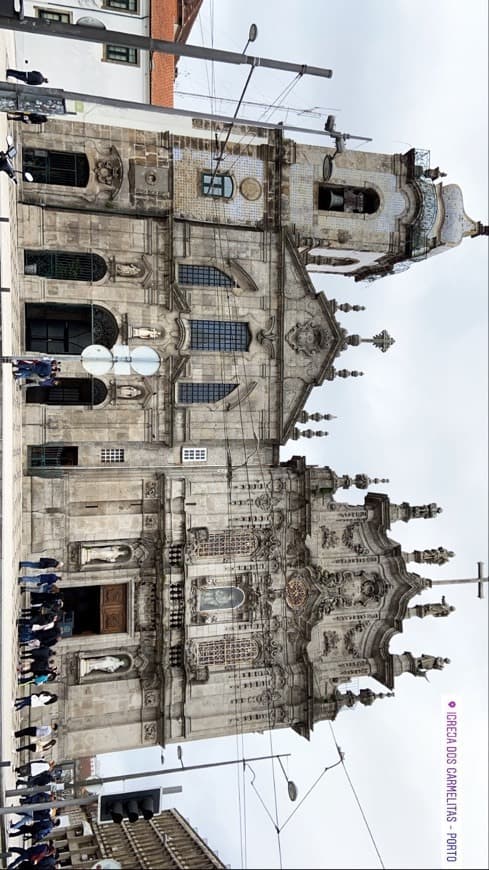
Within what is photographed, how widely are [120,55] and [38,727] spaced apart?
23.8 m

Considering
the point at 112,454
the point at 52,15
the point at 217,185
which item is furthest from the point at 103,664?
the point at 52,15

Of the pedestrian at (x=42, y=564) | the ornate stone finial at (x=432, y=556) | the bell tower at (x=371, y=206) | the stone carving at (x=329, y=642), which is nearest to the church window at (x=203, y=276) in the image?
the bell tower at (x=371, y=206)

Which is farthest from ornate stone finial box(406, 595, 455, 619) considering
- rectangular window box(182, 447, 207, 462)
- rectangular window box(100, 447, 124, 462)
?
rectangular window box(100, 447, 124, 462)

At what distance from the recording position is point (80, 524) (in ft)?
78.1

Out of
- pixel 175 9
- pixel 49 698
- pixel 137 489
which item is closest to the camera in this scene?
pixel 49 698

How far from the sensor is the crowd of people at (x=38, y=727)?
17.1 m

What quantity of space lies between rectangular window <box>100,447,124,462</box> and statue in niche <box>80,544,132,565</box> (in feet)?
9.94

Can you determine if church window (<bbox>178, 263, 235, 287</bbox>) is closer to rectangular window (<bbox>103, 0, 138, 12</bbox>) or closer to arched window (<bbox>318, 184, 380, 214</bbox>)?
arched window (<bbox>318, 184, 380, 214</bbox>)

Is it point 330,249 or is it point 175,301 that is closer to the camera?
point 175,301

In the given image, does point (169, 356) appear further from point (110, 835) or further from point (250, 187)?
point (110, 835)

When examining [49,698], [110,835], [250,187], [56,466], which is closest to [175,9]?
[250,187]

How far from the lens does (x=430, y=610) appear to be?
27.2m

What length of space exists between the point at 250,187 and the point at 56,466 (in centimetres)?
1266

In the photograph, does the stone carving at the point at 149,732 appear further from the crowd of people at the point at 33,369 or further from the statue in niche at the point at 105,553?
the crowd of people at the point at 33,369
